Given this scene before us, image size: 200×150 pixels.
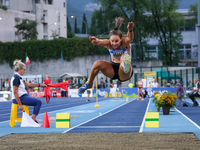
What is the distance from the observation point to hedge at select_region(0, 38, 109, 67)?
145 ft

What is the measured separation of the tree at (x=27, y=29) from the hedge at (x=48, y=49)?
7.18 m

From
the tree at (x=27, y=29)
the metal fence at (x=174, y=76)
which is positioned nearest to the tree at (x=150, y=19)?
the metal fence at (x=174, y=76)

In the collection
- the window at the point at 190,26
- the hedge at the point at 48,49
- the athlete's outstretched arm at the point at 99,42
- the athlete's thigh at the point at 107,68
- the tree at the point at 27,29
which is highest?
the window at the point at 190,26

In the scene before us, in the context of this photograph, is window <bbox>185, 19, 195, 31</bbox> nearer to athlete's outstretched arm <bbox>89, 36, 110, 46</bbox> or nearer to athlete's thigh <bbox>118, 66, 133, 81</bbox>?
athlete's thigh <bbox>118, 66, 133, 81</bbox>

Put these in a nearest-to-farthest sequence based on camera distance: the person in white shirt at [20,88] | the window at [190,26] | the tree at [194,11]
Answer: the person in white shirt at [20,88]
the tree at [194,11]
the window at [190,26]

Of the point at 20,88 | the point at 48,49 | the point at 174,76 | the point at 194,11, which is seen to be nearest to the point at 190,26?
the point at 194,11

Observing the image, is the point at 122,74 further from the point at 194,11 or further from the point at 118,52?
the point at 194,11

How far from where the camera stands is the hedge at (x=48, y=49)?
145 ft

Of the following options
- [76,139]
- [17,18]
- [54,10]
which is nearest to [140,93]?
[76,139]

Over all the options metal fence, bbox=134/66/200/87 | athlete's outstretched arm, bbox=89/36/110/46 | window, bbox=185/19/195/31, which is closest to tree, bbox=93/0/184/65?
metal fence, bbox=134/66/200/87

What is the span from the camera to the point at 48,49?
4525 cm

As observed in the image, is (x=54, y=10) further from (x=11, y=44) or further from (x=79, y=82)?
(x=79, y=82)

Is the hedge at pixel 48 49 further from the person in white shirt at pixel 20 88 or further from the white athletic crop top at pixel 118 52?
the white athletic crop top at pixel 118 52

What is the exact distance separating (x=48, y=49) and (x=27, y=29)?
31.6 feet
